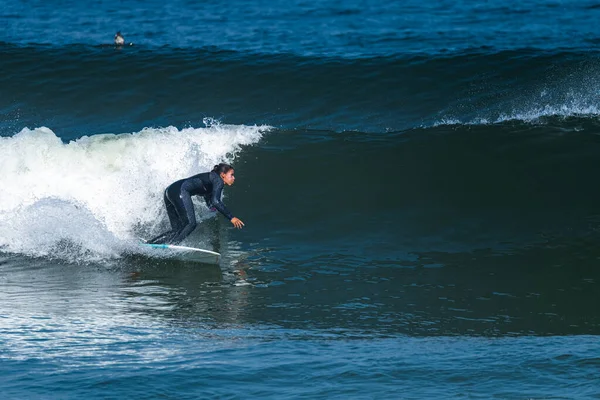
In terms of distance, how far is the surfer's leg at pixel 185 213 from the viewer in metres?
10.7

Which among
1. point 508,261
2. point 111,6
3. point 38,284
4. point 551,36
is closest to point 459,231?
point 508,261

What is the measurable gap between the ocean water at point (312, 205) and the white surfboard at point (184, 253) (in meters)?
0.20

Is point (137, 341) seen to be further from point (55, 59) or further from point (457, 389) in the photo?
point (55, 59)

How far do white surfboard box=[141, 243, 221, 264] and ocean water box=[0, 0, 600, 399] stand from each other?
7.9 inches

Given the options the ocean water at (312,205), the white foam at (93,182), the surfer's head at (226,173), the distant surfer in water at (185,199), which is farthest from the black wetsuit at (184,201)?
the white foam at (93,182)

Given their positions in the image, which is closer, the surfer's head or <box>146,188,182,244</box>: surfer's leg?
the surfer's head

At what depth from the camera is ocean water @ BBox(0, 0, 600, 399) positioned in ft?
21.9

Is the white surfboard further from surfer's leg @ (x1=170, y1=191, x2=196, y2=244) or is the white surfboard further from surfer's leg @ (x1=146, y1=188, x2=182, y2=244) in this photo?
surfer's leg @ (x1=170, y1=191, x2=196, y2=244)

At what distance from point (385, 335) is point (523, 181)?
579 centimetres

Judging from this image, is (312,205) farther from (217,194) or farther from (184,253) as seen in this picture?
(184,253)

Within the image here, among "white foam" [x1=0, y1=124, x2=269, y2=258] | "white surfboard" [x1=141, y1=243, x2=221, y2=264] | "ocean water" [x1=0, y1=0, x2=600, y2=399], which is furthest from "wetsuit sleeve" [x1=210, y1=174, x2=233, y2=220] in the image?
"white foam" [x1=0, y1=124, x2=269, y2=258]

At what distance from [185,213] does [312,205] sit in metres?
2.52

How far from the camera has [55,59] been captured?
66.0ft

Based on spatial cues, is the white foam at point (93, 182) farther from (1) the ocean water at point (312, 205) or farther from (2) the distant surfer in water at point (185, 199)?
(2) the distant surfer in water at point (185, 199)
